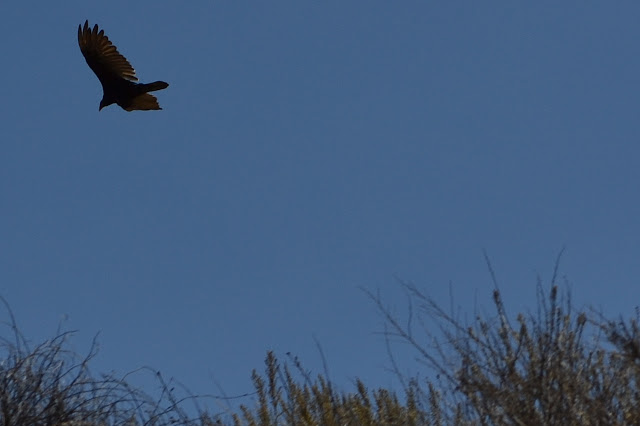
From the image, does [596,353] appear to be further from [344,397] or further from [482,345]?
[344,397]

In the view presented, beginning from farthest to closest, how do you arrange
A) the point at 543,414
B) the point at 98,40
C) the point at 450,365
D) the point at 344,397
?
the point at 98,40 → the point at 344,397 → the point at 450,365 → the point at 543,414

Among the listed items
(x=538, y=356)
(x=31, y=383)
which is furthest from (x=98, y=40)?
(x=538, y=356)

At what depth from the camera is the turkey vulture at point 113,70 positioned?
10.9m

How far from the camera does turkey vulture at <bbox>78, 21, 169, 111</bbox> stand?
10.9m

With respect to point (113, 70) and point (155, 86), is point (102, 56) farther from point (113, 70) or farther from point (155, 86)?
point (155, 86)

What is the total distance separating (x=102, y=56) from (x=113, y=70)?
172mm

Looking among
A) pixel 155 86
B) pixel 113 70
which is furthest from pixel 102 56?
pixel 155 86

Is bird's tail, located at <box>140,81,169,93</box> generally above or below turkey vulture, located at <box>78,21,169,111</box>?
below

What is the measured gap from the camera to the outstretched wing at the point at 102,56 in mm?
10898

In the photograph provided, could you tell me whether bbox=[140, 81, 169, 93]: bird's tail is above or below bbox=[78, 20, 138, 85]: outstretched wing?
below

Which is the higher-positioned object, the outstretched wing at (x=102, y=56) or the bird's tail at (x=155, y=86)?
the outstretched wing at (x=102, y=56)

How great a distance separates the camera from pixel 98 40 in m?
10.9

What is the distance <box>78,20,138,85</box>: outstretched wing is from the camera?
429 inches

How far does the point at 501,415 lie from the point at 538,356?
0.48 m
